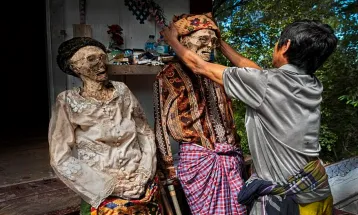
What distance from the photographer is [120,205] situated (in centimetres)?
190

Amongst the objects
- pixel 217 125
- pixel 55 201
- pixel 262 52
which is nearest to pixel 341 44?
pixel 262 52

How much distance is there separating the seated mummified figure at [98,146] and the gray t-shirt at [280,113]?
64 cm

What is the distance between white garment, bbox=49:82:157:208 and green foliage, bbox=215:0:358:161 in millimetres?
5631

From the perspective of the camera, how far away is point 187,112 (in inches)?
87.3

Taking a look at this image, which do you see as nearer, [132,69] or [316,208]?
[316,208]

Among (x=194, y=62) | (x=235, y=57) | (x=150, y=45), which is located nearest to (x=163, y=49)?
(x=150, y=45)

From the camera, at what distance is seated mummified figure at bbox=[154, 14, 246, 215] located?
2123 millimetres

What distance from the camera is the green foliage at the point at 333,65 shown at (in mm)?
7988

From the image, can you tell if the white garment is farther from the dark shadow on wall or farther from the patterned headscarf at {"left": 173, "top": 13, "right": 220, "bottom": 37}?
the dark shadow on wall

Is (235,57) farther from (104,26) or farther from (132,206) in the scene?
(104,26)

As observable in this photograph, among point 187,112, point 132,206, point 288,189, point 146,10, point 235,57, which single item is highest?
point 146,10

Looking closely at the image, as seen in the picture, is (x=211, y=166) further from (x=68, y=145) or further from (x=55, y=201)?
(x=55, y=201)

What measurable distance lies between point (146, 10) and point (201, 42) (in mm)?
1782

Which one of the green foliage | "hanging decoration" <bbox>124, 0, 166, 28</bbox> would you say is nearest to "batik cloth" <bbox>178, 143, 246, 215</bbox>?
"hanging decoration" <bbox>124, 0, 166, 28</bbox>
